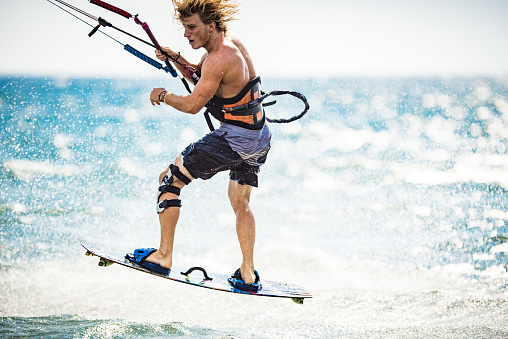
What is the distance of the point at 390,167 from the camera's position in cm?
1745

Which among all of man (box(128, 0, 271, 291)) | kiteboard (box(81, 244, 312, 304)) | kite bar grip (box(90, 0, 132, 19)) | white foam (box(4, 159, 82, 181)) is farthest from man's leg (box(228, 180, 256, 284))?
white foam (box(4, 159, 82, 181))

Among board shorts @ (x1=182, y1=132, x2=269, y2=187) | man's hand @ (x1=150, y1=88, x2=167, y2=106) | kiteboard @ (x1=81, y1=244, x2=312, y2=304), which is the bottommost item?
kiteboard @ (x1=81, y1=244, x2=312, y2=304)

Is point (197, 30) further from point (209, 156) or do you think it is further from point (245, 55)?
point (209, 156)

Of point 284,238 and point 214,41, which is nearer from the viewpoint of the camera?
point 214,41

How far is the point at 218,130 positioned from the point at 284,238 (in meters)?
5.07

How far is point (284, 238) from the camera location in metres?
9.50

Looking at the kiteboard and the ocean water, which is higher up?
the ocean water

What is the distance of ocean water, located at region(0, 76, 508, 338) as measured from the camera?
571 cm

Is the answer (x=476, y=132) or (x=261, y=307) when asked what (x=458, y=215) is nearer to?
(x=261, y=307)

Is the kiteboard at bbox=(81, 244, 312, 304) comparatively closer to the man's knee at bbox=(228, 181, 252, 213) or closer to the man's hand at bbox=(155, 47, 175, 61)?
the man's knee at bbox=(228, 181, 252, 213)

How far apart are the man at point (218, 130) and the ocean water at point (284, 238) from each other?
3.24 feet

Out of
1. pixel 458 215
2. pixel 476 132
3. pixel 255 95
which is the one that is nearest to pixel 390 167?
pixel 458 215

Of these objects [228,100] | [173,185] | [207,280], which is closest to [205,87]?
[228,100]

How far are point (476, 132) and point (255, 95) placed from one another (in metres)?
22.5
